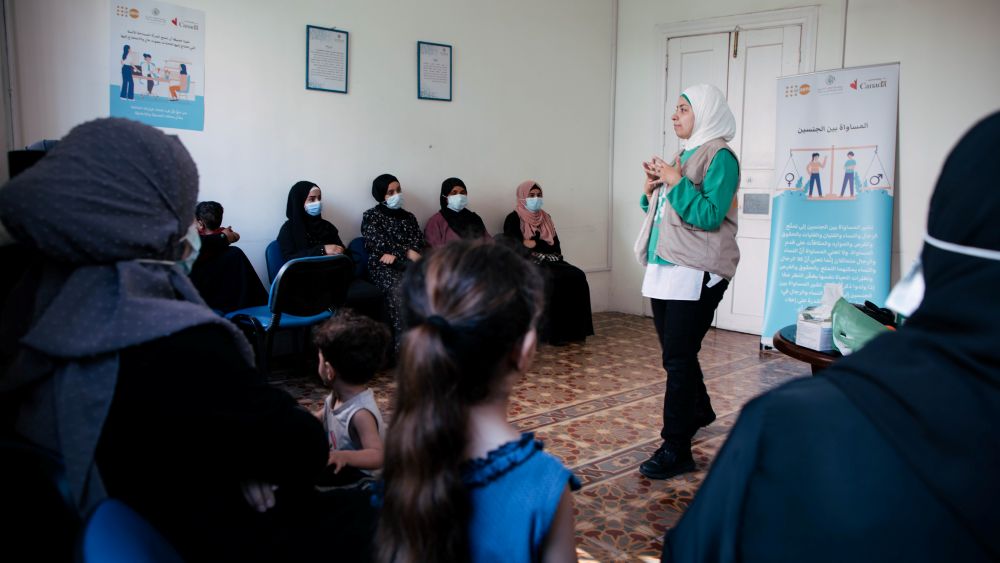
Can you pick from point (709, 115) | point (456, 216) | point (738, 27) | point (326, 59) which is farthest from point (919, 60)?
point (326, 59)

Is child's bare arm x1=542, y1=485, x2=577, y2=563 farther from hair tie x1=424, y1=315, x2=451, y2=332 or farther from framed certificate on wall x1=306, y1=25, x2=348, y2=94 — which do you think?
framed certificate on wall x1=306, y1=25, x2=348, y2=94

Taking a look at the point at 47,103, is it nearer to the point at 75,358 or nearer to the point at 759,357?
the point at 75,358

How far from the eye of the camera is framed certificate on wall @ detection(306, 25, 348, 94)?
14.6 ft

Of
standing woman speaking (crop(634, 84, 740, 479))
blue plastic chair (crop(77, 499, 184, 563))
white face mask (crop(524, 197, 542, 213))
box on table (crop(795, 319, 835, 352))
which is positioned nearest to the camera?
blue plastic chair (crop(77, 499, 184, 563))

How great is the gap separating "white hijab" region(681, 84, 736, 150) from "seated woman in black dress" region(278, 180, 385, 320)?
7.90 feet

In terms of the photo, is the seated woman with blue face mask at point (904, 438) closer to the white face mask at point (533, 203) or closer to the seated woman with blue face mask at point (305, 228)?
the seated woman with blue face mask at point (305, 228)

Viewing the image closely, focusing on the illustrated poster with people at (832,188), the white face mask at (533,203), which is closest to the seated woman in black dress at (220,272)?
the white face mask at (533,203)

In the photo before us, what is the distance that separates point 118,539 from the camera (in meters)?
0.76

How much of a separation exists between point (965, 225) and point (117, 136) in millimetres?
1157

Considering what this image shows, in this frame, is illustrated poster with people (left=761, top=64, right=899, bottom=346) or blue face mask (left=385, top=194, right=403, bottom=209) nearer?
illustrated poster with people (left=761, top=64, right=899, bottom=346)

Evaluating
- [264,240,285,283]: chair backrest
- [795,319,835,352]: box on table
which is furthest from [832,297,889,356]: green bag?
[264,240,285,283]: chair backrest

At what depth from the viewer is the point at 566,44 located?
230 inches

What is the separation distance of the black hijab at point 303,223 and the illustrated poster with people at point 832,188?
311 cm

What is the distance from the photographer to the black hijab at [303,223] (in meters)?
4.28
